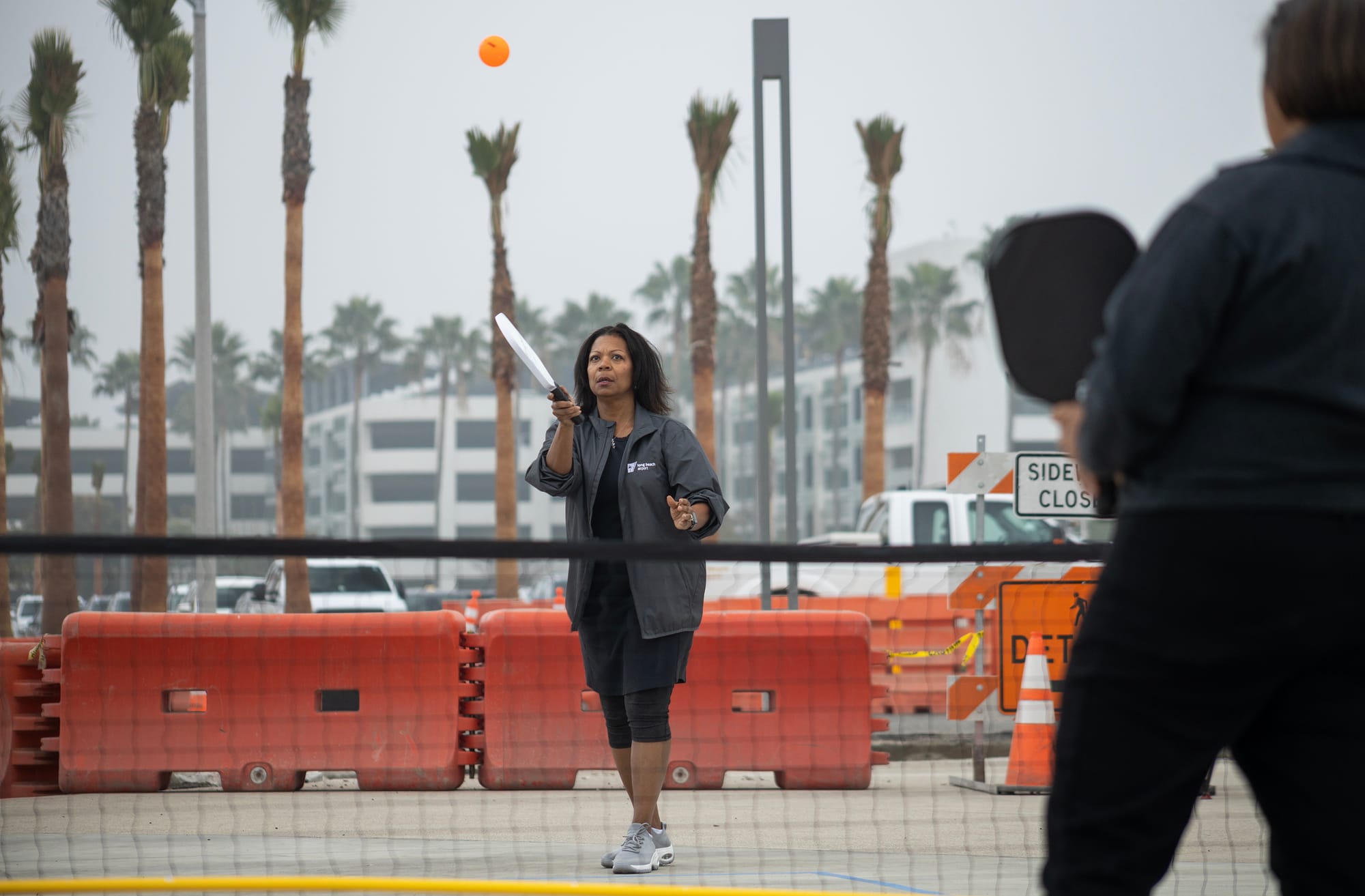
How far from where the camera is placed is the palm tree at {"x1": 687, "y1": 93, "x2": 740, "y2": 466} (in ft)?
126

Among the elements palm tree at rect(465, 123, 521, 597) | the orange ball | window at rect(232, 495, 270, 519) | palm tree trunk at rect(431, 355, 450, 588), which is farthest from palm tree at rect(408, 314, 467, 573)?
the orange ball

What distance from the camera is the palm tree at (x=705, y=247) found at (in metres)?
38.5

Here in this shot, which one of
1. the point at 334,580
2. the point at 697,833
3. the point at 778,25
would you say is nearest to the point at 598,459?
the point at 697,833

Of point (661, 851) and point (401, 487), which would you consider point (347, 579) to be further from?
point (401, 487)

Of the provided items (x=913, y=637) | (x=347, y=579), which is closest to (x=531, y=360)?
(x=913, y=637)

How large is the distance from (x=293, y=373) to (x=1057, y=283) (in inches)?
1511

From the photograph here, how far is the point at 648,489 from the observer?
5676 millimetres

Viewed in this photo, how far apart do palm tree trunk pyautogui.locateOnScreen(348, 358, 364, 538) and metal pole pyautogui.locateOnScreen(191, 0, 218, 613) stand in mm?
82606

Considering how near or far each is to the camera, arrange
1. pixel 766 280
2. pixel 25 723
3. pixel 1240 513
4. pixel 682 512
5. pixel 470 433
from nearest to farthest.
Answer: pixel 1240 513
pixel 682 512
pixel 25 723
pixel 766 280
pixel 470 433

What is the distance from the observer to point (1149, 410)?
2.17m

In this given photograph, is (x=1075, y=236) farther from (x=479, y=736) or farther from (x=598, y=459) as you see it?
(x=479, y=736)

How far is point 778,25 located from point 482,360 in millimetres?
98823

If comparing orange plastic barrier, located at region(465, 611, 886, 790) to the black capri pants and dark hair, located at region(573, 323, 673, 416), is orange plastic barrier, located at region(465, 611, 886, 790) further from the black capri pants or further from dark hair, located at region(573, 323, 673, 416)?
the black capri pants

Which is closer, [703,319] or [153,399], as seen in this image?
[153,399]
